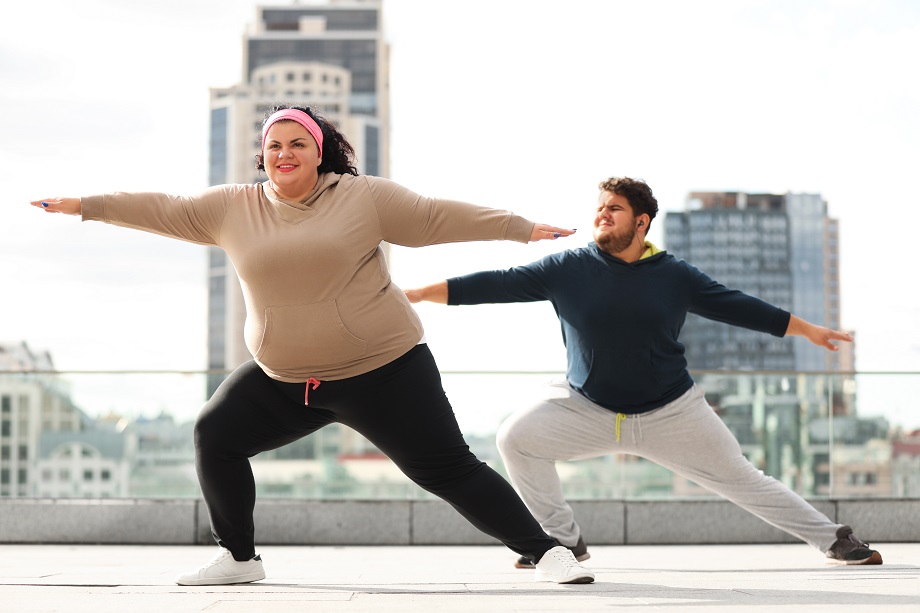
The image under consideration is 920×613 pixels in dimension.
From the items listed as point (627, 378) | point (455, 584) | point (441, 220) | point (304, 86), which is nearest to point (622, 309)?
point (627, 378)

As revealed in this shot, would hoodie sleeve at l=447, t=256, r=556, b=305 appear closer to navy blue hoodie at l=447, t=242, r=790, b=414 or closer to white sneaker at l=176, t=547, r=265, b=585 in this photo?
navy blue hoodie at l=447, t=242, r=790, b=414

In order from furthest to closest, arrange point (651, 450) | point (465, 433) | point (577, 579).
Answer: point (465, 433)
point (651, 450)
point (577, 579)

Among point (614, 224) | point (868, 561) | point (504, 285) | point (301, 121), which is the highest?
point (301, 121)

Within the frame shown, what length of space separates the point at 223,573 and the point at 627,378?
194 centimetres

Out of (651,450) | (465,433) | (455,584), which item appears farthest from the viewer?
(465,433)

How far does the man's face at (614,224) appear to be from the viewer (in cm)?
580

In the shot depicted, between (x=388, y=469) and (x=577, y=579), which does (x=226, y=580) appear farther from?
(x=388, y=469)

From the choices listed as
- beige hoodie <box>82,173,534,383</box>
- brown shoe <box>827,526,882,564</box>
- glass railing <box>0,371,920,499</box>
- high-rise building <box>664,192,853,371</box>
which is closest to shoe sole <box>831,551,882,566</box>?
brown shoe <box>827,526,882,564</box>

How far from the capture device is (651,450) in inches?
227

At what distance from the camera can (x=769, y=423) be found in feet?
27.4

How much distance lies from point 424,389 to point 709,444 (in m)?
1.59

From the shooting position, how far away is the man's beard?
229 inches

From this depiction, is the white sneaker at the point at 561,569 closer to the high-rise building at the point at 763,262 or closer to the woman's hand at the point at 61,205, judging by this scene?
the woman's hand at the point at 61,205

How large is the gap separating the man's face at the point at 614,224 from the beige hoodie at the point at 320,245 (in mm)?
1166
